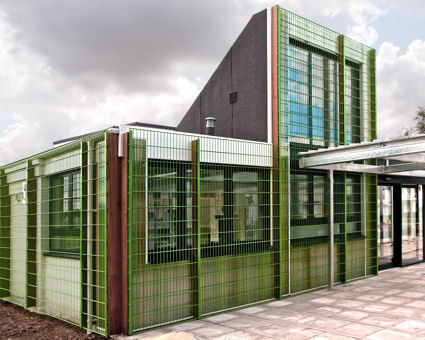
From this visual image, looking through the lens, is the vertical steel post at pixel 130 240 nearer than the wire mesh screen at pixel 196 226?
Yes

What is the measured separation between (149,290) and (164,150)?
80.7 inches

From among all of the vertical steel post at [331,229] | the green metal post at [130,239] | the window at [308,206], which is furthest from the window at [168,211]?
the vertical steel post at [331,229]

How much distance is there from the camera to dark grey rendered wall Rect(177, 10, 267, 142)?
844 centimetres

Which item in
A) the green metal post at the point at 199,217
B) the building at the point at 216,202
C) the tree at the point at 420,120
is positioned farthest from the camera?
the tree at the point at 420,120

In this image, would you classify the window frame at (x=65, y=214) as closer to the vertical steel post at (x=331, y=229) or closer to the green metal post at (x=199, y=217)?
the green metal post at (x=199, y=217)

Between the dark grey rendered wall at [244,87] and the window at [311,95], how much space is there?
1.91 ft

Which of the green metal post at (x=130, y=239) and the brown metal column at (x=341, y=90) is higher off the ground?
the brown metal column at (x=341, y=90)

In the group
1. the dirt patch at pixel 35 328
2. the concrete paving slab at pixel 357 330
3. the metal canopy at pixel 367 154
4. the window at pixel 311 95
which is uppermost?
the window at pixel 311 95

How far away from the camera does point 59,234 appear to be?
23.8 ft

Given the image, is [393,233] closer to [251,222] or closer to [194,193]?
[251,222]

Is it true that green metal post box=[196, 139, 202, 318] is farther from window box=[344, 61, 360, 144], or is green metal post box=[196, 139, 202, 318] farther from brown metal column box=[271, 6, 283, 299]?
window box=[344, 61, 360, 144]

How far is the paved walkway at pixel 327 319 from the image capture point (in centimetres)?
577

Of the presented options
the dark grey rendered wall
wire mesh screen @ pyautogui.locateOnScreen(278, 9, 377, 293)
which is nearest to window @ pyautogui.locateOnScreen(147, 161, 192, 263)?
wire mesh screen @ pyautogui.locateOnScreen(278, 9, 377, 293)

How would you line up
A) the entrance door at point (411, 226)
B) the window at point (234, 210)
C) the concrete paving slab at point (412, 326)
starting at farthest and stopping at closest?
the entrance door at point (411, 226)
the window at point (234, 210)
the concrete paving slab at point (412, 326)
